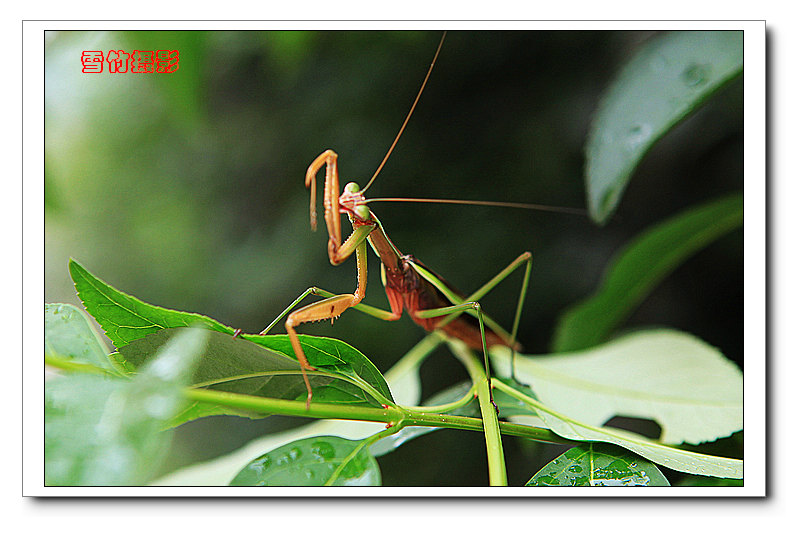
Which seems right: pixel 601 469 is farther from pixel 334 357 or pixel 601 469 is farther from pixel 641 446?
pixel 334 357

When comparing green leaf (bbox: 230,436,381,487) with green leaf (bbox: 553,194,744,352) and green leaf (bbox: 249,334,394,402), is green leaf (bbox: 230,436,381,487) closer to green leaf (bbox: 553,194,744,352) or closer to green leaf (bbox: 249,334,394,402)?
green leaf (bbox: 249,334,394,402)

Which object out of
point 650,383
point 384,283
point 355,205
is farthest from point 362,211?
point 650,383

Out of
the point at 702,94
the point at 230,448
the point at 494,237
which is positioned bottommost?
the point at 230,448

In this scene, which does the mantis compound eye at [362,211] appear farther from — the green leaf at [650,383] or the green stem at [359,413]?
the green leaf at [650,383]

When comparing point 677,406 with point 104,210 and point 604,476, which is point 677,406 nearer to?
point 604,476
